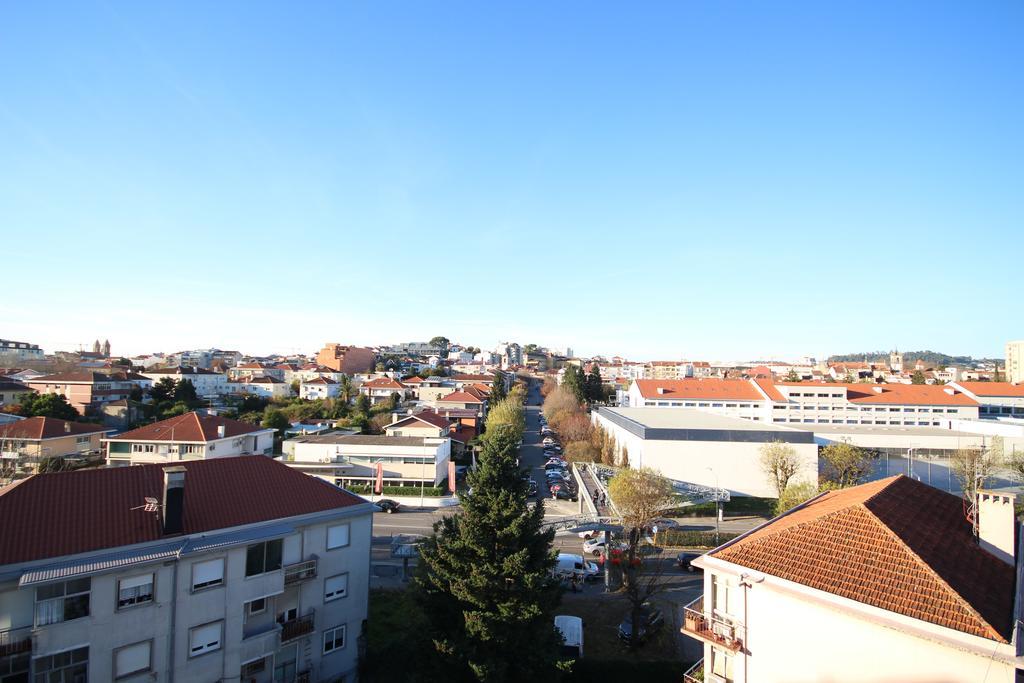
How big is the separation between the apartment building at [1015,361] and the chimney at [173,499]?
132674mm

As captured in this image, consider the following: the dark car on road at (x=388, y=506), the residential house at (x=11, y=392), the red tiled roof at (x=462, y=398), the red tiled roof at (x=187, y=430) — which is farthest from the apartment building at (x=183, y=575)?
the residential house at (x=11, y=392)

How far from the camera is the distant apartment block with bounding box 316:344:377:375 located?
99875 millimetres

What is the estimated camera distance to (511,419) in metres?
44.4

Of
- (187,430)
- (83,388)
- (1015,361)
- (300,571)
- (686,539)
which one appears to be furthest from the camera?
(1015,361)

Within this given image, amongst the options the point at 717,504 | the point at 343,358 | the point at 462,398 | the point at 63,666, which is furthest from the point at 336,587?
the point at 343,358

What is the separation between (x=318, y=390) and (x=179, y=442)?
4312 cm

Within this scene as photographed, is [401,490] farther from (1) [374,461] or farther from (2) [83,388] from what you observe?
(2) [83,388]

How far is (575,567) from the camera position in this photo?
1984 centimetres

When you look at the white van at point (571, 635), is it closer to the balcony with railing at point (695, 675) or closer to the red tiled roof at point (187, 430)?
the balcony with railing at point (695, 675)

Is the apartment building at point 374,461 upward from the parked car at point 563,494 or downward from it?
upward

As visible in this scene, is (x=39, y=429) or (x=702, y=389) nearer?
(x=39, y=429)

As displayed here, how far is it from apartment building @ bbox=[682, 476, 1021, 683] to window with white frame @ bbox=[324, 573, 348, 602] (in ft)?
27.4

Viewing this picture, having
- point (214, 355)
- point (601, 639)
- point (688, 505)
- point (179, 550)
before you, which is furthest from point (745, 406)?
point (214, 355)

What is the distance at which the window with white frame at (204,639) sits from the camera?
1105cm
